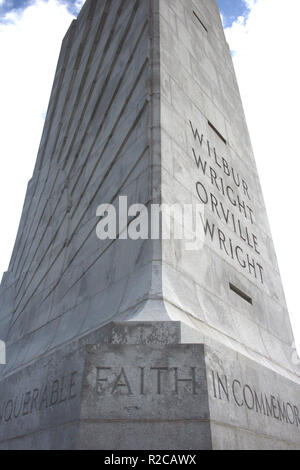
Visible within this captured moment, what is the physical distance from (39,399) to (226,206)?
156 inches

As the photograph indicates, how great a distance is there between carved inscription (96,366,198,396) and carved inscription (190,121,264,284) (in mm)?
2500

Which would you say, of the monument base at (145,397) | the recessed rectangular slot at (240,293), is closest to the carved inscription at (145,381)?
the monument base at (145,397)

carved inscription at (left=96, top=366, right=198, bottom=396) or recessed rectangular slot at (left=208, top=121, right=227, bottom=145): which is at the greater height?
recessed rectangular slot at (left=208, top=121, right=227, bottom=145)

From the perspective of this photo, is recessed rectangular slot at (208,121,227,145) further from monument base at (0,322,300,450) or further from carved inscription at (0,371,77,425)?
carved inscription at (0,371,77,425)

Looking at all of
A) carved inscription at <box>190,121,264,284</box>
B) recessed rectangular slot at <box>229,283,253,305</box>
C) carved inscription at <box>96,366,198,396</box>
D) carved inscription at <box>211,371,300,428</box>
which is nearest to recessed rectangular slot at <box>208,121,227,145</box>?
carved inscription at <box>190,121,264,284</box>

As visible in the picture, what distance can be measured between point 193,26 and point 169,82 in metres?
3.26

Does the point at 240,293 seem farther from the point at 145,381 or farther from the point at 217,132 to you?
the point at 217,132

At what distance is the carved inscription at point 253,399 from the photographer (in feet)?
10.9

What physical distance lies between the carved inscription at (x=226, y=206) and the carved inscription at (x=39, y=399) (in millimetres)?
2736

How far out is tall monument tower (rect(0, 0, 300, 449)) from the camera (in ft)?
10.1
